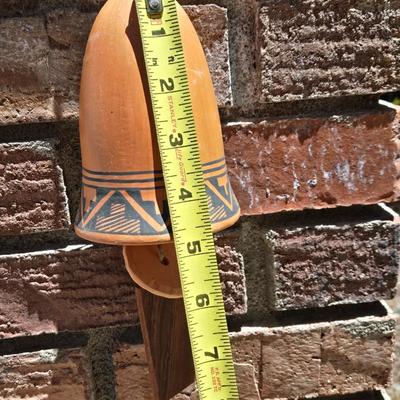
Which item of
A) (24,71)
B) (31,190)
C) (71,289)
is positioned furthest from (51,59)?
(71,289)

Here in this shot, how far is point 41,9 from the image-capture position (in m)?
0.61

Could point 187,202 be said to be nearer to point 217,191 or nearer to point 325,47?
point 217,191

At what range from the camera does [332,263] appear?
693 mm

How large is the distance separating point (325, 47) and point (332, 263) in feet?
0.81

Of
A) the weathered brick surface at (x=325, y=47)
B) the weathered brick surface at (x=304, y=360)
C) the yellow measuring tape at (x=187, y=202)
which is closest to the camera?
the yellow measuring tape at (x=187, y=202)

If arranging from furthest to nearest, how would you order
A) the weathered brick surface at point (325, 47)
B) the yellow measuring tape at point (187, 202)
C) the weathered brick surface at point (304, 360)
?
the weathered brick surface at point (304, 360)
the weathered brick surface at point (325, 47)
the yellow measuring tape at point (187, 202)

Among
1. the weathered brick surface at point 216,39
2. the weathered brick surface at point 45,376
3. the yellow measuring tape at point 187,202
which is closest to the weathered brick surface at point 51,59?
the weathered brick surface at point 216,39

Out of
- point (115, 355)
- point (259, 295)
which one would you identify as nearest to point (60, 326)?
point (115, 355)

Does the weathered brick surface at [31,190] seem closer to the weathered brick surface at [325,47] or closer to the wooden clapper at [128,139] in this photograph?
the wooden clapper at [128,139]

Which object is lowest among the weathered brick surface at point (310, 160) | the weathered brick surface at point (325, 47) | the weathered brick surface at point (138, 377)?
the weathered brick surface at point (138, 377)

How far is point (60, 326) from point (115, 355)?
0.08 meters

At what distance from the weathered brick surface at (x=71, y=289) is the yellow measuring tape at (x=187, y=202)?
5.8 inches

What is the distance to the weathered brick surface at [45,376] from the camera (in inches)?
27.6

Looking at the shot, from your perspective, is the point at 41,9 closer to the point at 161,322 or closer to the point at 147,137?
the point at 147,137
